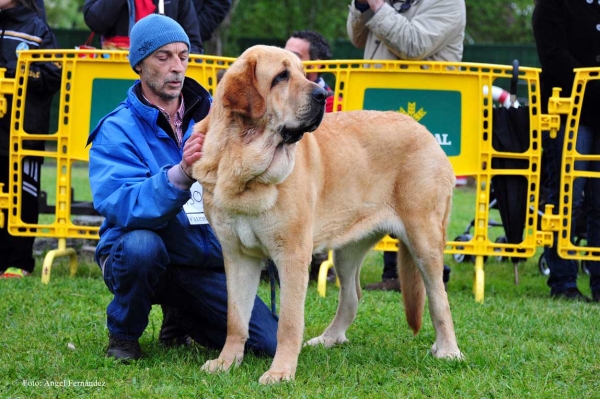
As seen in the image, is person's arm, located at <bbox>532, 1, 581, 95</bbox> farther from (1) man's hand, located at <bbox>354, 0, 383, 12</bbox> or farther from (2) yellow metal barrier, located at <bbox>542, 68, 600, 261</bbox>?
(1) man's hand, located at <bbox>354, 0, 383, 12</bbox>

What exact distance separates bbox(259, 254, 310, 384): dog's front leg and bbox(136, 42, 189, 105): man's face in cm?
111

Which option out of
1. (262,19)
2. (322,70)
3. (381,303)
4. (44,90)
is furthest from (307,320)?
(262,19)

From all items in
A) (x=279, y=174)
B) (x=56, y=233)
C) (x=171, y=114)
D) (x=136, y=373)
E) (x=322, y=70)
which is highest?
(x=322, y=70)

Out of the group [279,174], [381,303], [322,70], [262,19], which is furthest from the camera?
[262,19]

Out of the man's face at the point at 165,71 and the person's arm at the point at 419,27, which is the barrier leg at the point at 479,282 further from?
the man's face at the point at 165,71

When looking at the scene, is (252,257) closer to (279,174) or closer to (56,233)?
(279,174)

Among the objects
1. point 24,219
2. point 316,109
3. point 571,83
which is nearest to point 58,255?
point 24,219

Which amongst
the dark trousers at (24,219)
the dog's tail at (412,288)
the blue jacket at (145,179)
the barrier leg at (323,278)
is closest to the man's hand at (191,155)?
the blue jacket at (145,179)

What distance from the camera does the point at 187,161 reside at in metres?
3.88

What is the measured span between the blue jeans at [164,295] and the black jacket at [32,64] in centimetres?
290

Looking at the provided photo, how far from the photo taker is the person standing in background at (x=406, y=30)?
622 centimetres

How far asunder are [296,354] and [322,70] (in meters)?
3.08

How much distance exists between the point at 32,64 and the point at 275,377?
397 cm

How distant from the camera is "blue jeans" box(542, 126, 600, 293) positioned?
20.9ft
